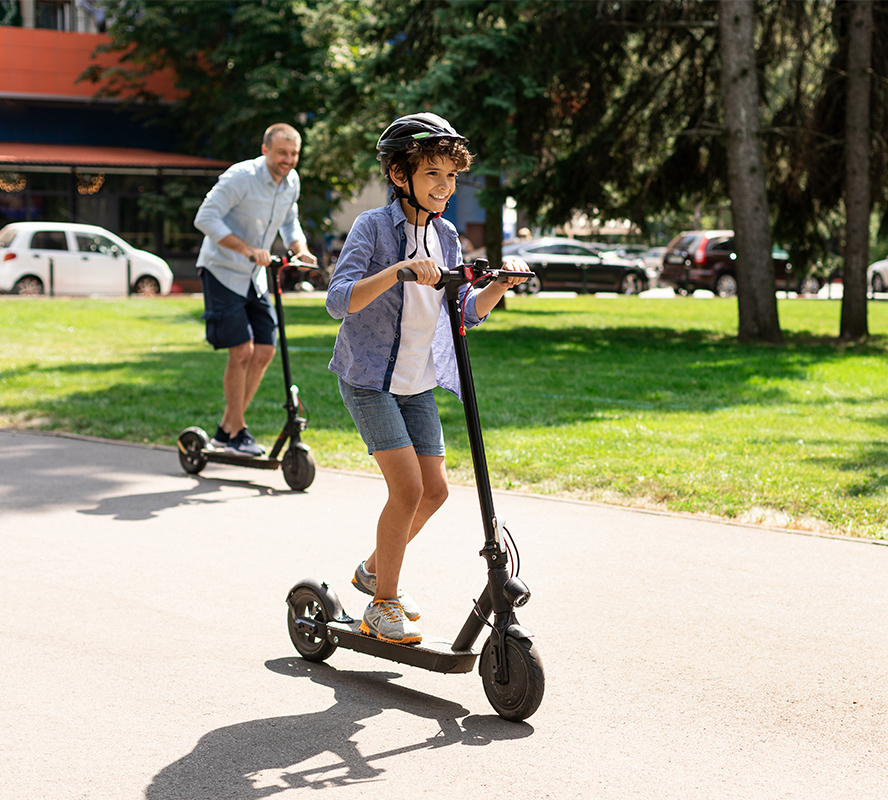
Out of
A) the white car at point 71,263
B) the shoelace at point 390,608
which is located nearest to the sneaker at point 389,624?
the shoelace at point 390,608

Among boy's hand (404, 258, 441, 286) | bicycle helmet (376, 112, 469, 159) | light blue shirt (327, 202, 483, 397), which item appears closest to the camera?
boy's hand (404, 258, 441, 286)

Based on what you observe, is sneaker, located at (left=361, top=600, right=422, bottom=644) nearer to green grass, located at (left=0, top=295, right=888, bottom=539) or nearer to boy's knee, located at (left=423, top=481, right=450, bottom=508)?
boy's knee, located at (left=423, top=481, right=450, bottom=508)

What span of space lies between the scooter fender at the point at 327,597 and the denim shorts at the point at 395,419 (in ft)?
1.91

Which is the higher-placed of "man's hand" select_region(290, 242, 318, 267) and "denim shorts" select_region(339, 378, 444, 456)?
"man's hand" select_region(290, 242, 318, 267)

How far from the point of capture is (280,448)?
24.6 feet

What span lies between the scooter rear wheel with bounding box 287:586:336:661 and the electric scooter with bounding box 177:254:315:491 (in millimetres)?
2773

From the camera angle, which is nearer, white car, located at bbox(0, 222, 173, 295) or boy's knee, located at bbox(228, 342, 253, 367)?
boy's knee, located at bbox(228, 342, 253, 367)

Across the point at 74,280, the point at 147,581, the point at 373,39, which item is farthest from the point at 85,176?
the point at 147,581

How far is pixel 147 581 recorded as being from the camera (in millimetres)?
5305

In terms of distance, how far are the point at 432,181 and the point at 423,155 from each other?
3.6 inches

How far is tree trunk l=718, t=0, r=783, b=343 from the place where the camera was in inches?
658

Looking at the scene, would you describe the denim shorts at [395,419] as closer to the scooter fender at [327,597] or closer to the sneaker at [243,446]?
the scooter fender at [327,597]

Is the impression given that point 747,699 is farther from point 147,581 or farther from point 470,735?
point 147,581

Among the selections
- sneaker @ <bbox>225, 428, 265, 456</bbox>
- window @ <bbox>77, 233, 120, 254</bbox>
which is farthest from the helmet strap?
window @ <bbox>77, 233, 120, 254</bbox>
